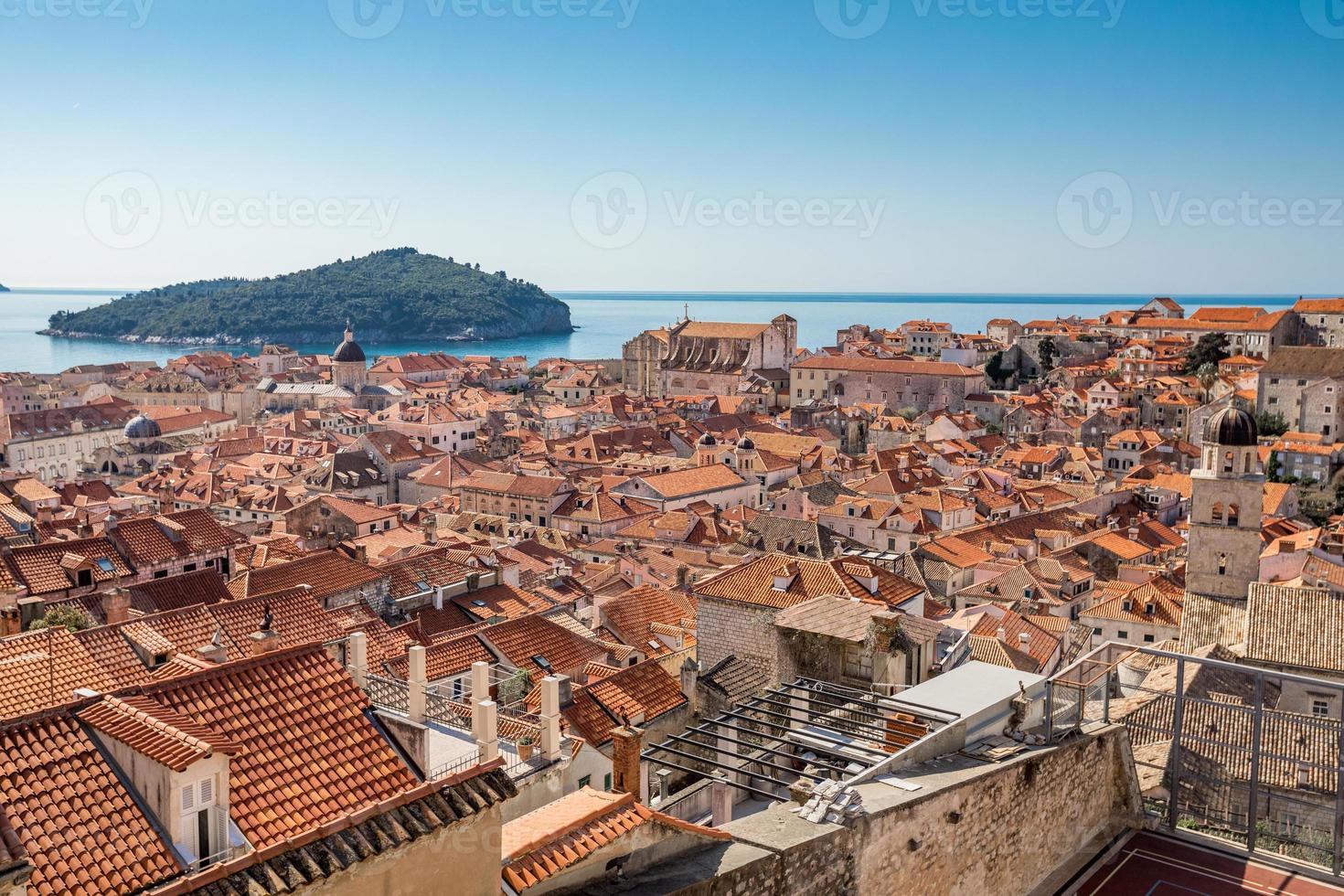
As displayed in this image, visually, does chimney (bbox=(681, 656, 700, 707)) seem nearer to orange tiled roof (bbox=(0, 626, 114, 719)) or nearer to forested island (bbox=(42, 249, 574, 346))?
orange tiled roof (bbox=(0, 626, 114, 719))

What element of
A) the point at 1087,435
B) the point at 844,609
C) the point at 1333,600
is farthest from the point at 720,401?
the point at 844,609

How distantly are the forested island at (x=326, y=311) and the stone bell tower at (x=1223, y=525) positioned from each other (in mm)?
148133

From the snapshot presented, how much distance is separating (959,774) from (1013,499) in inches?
1249

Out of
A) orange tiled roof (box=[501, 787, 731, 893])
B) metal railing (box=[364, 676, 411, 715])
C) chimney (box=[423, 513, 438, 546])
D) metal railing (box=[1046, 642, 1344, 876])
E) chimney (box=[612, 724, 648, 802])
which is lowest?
chimney (box=[423, 513, 438, 546])

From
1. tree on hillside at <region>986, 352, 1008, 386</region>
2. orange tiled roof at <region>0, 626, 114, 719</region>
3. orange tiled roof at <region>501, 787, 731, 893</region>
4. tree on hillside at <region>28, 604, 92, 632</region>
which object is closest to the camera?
orange tiled roof at <region>501, 787, 731, 893</region>

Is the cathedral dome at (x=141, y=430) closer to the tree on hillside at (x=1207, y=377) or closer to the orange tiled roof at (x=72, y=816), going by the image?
the tree on hillside at (x=1207, y=377)

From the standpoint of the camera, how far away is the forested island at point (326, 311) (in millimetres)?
159875

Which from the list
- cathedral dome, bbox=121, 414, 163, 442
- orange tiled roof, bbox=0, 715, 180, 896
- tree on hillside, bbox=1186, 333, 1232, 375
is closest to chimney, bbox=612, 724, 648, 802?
orange tiled roof, bbox=0, 715, 180, 896

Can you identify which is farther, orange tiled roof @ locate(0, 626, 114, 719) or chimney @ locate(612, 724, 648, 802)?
chimney @ locate(612, 724, 648, 802)

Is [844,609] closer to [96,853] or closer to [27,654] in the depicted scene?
[27,654]

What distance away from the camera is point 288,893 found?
4.15 meters

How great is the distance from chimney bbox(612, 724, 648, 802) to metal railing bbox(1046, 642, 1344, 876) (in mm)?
2900

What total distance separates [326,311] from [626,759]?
166 meters

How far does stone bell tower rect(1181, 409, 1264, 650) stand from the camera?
20.7 m
